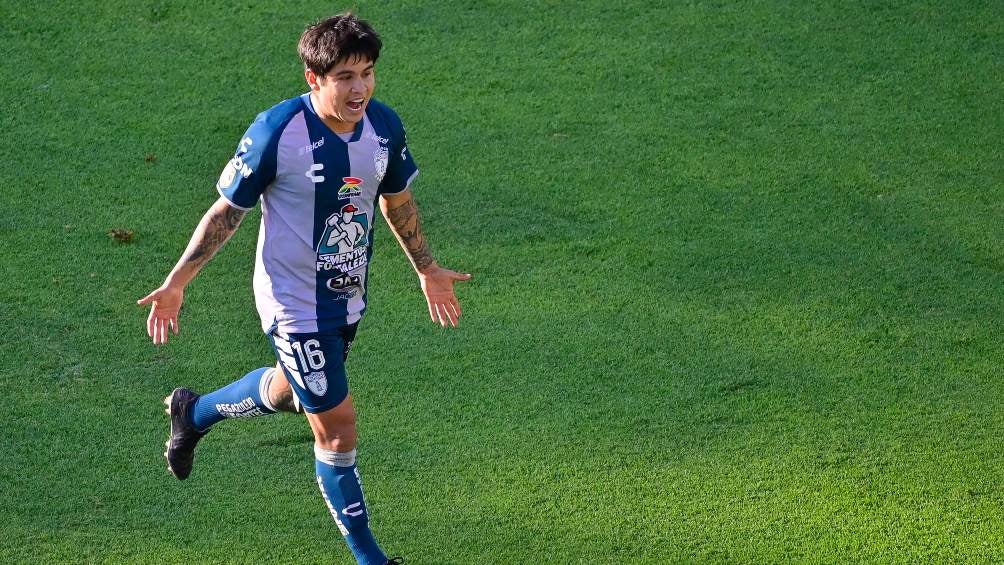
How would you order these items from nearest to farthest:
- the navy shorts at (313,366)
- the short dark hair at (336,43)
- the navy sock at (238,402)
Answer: the short dark hair at (336,43)
the navy shorts at (313,366)
the navy sock at (238,402)

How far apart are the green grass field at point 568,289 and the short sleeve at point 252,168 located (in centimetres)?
122

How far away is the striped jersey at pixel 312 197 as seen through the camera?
3.72 meters

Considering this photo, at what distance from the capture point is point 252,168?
3.69 meters

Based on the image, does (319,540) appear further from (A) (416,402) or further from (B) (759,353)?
(B) (759,353)

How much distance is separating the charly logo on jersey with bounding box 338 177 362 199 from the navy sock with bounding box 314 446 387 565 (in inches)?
33.0

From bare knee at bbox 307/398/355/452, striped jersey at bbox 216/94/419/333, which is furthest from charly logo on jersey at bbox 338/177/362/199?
bare knee at bbox 307/398/355/452

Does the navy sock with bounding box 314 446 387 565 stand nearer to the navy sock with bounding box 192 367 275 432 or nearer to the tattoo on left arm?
the navy sock with bounding box 192 367 275 432

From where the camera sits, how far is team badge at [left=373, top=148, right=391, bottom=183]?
12.7 feet

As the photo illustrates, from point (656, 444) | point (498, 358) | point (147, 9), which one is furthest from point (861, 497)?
point (147, 9)

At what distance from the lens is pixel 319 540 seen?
4250 millimetres

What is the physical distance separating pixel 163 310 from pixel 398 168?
2.81 ft

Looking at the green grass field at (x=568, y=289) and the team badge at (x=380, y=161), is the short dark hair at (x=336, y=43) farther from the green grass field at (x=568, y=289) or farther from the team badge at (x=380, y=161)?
the green grass field at (x=568, y=289)

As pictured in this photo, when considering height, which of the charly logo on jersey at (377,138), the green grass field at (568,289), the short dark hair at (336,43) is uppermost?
the short dark hair at (336,43)

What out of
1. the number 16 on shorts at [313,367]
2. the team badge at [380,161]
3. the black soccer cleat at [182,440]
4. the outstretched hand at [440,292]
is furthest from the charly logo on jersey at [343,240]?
the black soccer cleat at [182,440]
